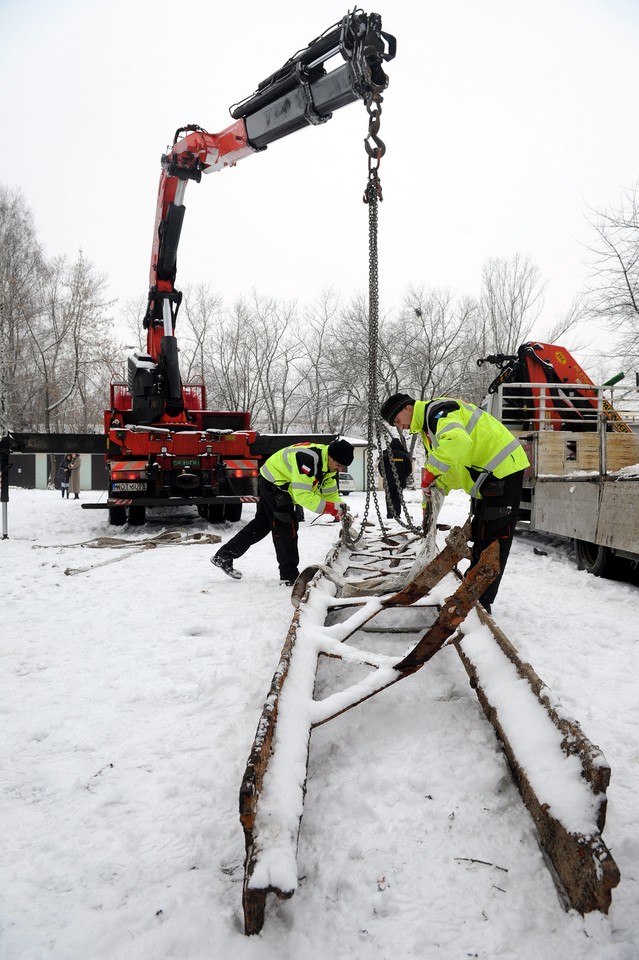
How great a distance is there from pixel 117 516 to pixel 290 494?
535 cm

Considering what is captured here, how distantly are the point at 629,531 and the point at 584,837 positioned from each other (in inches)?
150

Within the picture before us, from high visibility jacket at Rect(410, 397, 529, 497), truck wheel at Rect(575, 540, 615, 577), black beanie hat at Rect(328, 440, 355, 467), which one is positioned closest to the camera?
high visibility jacket at Rect(410, 397, 529, 497)

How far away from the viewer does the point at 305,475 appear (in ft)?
16.6

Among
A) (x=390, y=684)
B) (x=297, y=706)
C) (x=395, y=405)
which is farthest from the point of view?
(x=395, y=405)

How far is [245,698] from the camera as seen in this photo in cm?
279

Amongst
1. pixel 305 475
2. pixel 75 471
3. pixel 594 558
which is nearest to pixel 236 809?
pixel 305 475

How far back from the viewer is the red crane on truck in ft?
23.7

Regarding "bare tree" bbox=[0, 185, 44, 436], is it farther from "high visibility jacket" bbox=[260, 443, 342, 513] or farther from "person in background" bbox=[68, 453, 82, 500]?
"high visibility jacket" bbox=[260, 443, 342, 513]

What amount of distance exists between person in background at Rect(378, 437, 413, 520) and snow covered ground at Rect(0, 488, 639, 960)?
4681mm

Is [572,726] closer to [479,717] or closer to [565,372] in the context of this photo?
[479,717]

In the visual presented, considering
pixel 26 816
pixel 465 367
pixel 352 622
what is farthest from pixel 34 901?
pixel 465 367

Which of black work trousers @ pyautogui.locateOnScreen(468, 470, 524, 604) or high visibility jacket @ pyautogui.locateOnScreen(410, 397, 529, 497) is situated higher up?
high visibility jacket @ pyautogui.locateOnScreen(410, 397, 529, 497)

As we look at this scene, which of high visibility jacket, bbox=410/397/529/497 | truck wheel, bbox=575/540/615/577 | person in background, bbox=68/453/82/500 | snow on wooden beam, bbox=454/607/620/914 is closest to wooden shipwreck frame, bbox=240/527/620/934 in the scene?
snow on wooden beam, bbox=454/607/620/914

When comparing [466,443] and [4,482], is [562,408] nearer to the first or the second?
[466,443]
